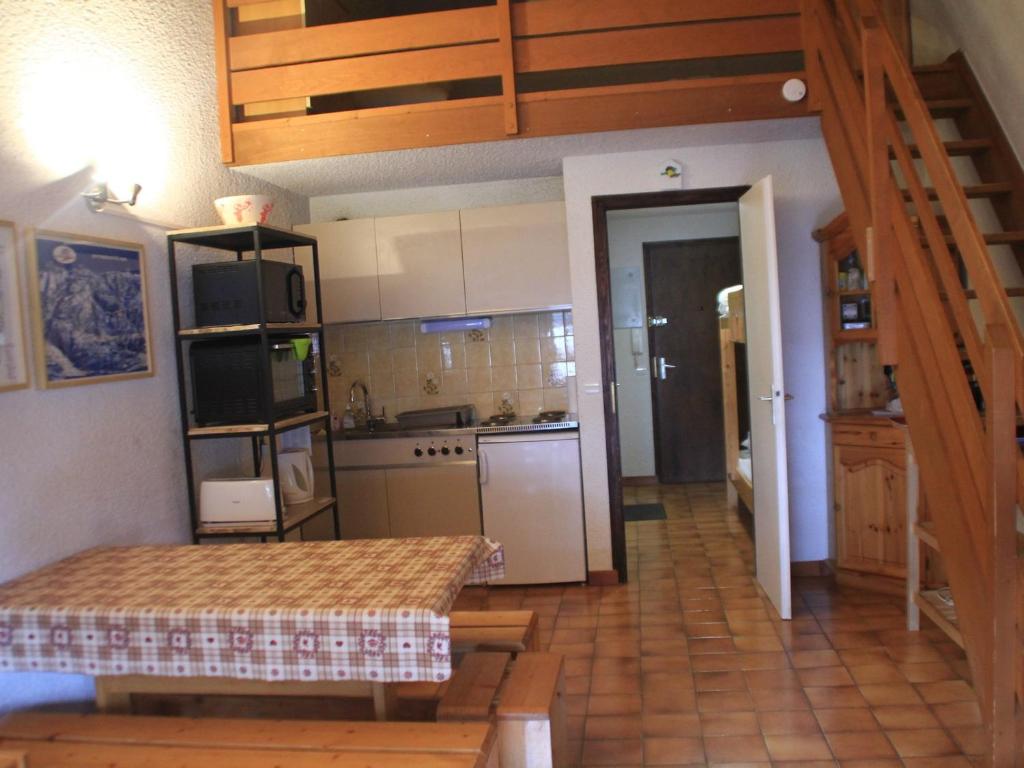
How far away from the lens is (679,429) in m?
6.86

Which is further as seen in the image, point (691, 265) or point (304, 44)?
point (691, 265)

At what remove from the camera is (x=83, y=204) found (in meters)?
2.81

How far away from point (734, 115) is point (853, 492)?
6.03 feet

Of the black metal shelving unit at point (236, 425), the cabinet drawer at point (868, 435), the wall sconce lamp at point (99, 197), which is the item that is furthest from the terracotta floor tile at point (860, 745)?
the wall sconce lamp at point (99, 197)

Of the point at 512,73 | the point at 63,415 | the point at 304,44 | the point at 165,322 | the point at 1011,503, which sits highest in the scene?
the point at 304,44

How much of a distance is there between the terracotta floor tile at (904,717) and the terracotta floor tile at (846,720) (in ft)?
0.10

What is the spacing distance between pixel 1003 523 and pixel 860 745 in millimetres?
962

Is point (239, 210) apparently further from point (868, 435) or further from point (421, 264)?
point (868, 435)

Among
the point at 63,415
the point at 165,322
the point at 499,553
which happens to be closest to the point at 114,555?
the point at 63,415

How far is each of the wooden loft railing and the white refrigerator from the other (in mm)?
1556

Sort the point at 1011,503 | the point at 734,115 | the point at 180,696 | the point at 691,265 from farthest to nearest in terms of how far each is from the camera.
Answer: the point at 691,265
the point at 734,115
the point at 180,696
the point at 1011,503

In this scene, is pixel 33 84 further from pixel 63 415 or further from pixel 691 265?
pixel 691 265

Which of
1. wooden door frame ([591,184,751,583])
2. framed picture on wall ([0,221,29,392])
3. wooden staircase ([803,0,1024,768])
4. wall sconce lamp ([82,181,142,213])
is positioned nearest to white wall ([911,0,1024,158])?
wooden staircase ([803,0,1024,768])

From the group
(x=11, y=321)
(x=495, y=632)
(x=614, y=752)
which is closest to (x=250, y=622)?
(x=495, y=632)
